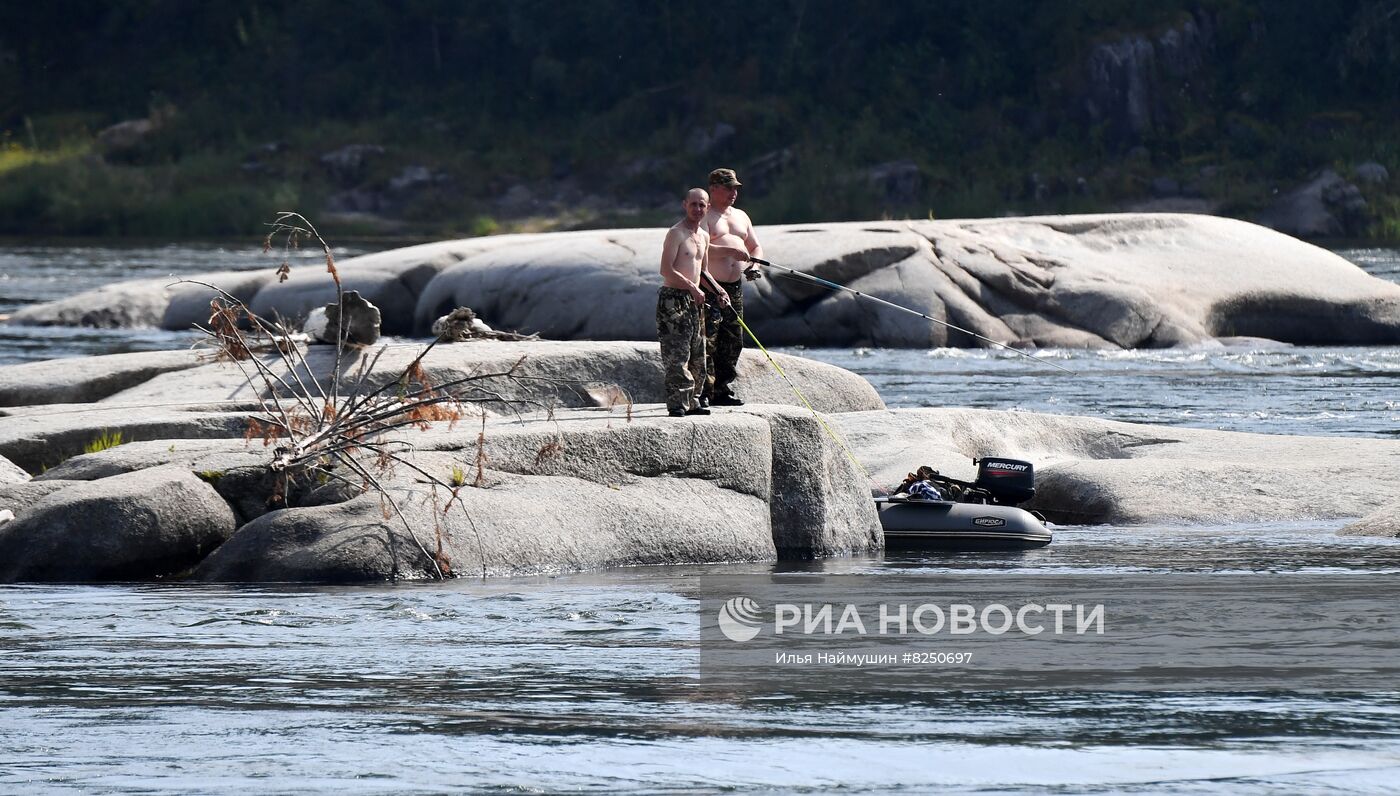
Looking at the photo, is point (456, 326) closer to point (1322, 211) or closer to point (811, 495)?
point (811, 495)

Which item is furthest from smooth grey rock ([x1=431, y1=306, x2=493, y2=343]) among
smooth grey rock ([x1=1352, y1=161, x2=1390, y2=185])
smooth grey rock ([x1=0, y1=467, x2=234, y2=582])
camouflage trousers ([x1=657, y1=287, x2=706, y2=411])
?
smooth grey rock ([x1=1352, y1=161, x2=1390, y2=185])

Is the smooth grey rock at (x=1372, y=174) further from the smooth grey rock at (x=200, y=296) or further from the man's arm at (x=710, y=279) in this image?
the man's arm at (x=710, y=279)

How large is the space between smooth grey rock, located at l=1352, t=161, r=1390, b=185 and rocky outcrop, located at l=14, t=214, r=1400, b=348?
975 inches

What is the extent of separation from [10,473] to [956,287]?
1272 centimetres

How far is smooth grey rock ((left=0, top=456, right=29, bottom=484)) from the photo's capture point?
1015cm

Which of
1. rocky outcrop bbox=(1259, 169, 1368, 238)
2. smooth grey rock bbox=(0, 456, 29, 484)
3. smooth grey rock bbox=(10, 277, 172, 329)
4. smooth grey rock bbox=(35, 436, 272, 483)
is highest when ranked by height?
rocky outcrop bbox=(1259, 169, 1368, 238)

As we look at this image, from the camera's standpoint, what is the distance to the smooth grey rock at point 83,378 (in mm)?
13398

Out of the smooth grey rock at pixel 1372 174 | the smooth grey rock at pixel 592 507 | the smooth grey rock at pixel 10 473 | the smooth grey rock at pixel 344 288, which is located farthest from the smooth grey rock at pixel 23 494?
the smooth grey rock at pixel 1372 174

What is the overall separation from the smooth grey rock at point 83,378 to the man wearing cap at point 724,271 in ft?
12.0

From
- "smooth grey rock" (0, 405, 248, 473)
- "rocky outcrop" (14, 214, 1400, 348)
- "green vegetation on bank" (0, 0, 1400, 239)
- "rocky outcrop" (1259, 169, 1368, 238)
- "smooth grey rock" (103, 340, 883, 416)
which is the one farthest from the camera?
"green vegetation on bank" (0, 0, 1400, 239)

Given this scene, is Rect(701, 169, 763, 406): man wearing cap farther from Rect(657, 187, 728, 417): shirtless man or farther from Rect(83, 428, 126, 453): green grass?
Rect(83, 428, 126, 453): green grass

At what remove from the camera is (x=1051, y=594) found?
891cm

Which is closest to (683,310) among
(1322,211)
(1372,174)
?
(1322,211)

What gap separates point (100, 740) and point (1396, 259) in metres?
31.7
